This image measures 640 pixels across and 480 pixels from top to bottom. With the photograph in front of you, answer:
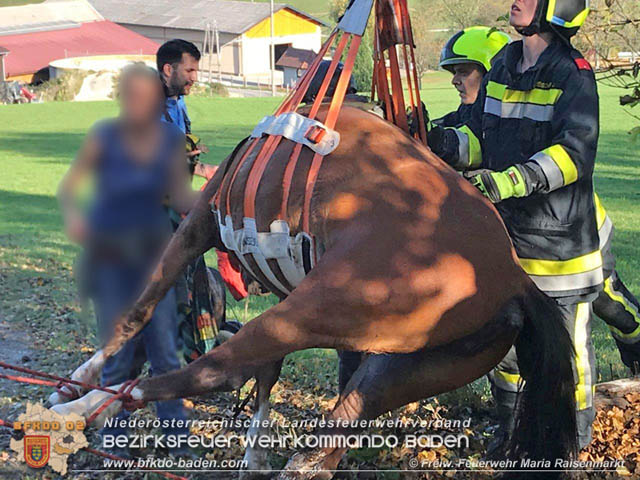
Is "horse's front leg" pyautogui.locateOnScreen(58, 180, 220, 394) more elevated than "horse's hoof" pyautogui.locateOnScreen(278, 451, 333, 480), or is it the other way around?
"horse's front leg" pyautogui.locateOnScreen(58, 180, 220, 394)

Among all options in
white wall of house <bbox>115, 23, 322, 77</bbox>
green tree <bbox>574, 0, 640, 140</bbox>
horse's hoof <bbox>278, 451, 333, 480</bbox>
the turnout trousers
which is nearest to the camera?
horse's hoof <bbox>278, 451, 333, 480</bbox>

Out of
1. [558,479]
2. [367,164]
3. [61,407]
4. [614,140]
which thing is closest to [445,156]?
[367,164]

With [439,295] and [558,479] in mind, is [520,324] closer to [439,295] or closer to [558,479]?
[439,295]

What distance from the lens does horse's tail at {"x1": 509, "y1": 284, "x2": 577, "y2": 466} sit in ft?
9.41

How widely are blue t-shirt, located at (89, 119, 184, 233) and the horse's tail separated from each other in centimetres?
190

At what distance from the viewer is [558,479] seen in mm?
3010

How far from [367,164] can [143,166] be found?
4.57 ft

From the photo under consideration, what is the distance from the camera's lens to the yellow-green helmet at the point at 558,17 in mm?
3391

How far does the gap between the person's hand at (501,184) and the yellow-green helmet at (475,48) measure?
168 cm

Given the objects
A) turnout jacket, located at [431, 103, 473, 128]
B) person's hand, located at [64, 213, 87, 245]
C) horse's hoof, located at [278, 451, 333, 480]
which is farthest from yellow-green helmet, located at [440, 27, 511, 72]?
horse's hoof, located at [278, 451, 333, 480]

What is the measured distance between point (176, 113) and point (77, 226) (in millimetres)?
1085

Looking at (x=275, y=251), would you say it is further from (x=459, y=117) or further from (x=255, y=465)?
(x=459, y=117)

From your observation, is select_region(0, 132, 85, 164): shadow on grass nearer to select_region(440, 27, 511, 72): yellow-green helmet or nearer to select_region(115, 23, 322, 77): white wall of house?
select_region(440, 27, 511, 72): yellow-green helmet

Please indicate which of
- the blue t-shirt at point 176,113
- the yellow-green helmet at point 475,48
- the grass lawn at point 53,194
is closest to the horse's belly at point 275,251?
the blue t-shirt at point 176,113
